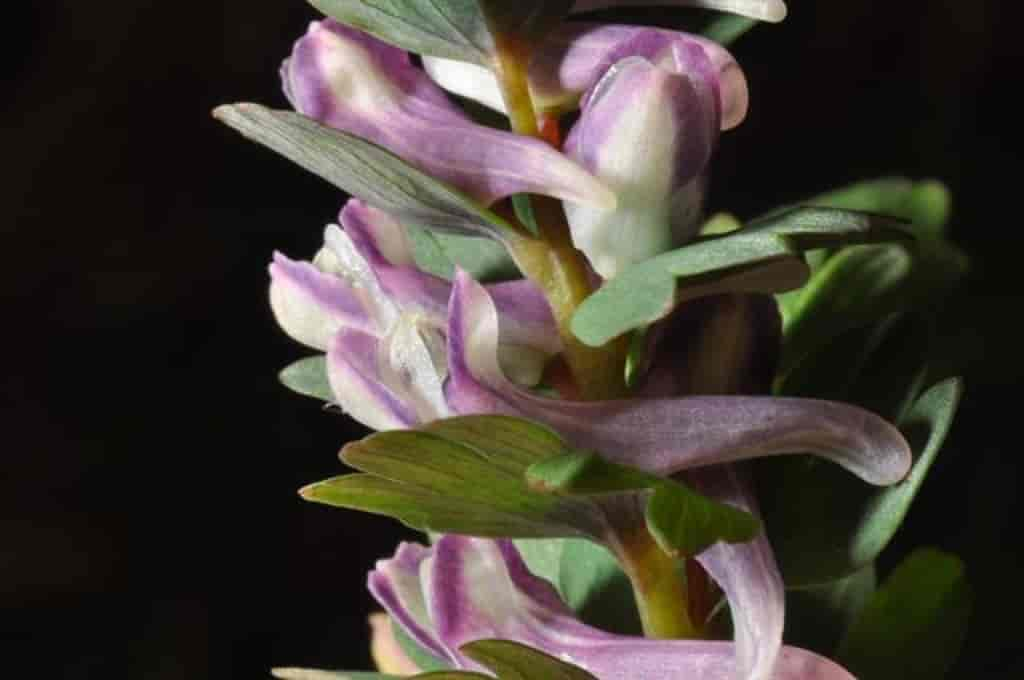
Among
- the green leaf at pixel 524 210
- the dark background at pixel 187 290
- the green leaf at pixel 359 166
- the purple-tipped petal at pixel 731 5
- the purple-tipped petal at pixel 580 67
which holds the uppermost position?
the purple-tipped petal at pixel 731 5

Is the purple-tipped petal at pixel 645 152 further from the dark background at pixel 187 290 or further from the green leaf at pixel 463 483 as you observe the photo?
the dark background at pixel 187 290

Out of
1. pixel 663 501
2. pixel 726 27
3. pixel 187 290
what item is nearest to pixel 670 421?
pixel 663 501

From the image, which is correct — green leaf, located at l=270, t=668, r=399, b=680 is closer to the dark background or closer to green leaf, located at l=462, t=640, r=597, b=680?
green leaf, located at l=462, t=640, r=597, b=680

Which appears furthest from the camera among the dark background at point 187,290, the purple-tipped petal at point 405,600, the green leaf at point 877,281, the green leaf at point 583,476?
the dark background at point 187,290

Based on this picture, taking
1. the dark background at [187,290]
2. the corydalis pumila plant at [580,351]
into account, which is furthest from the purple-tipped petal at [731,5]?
the dark background at [187,290]

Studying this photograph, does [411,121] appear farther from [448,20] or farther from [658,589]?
[658,589]

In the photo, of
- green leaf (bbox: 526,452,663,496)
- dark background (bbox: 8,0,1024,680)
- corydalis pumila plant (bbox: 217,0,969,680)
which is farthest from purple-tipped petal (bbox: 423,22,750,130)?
dark background (bbox: 8,0,1024,680)

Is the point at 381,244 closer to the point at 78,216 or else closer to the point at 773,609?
the point at 773,609
